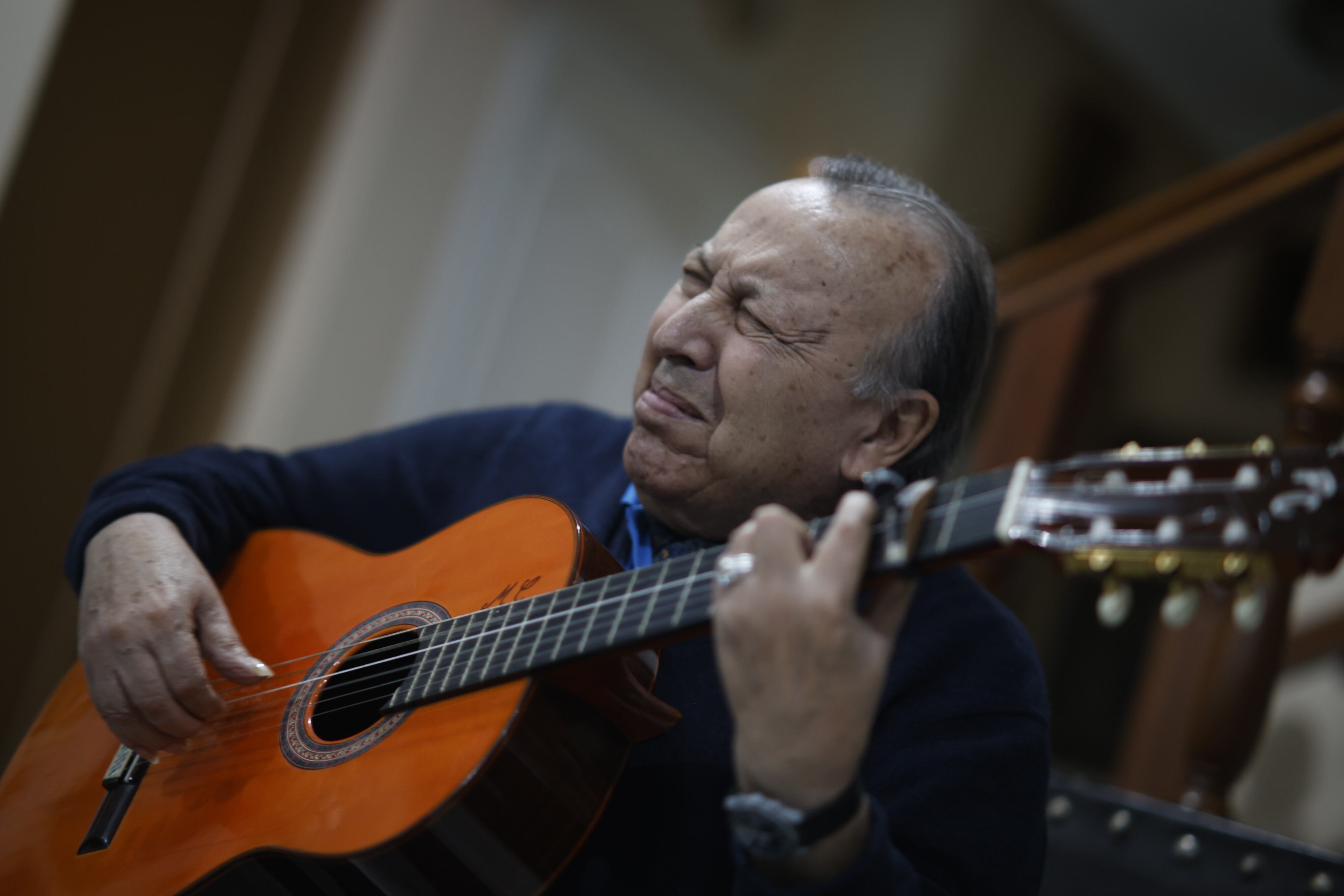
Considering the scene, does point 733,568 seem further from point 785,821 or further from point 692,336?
point 692,336

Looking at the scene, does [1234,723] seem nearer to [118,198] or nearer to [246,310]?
[246,310]

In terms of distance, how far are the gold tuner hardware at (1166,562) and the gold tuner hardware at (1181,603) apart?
0.7 inches

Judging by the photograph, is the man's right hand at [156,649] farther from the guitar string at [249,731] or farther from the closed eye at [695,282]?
the closed eye at [695,282]

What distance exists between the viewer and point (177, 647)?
3.62 feet

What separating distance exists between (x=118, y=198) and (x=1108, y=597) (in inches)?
87.7

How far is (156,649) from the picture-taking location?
1.11 meters

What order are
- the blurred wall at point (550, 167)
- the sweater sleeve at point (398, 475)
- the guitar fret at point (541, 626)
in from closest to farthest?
the guitar fret at point (541, 626)
the sweater sleeve at point (398, 475)
the blurred wall at point (550, 167)

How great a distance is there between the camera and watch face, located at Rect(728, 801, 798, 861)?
2.51 ft

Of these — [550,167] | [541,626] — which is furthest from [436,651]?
[550,167]

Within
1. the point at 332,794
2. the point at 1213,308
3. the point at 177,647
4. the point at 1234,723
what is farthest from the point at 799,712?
the point at 1213,308

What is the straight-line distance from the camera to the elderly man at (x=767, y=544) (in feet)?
2.53

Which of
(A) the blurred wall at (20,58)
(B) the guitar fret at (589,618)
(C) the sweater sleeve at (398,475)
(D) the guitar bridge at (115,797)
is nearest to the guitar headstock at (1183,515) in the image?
(B) the guitar fret at (589,618)

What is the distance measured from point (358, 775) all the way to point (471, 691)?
0.43 feet

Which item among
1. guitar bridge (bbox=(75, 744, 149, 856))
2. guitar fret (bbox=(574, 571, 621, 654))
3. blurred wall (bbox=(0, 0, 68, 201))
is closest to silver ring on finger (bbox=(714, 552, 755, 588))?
guitar fret (bbox=(574, 571, 621, 654))
